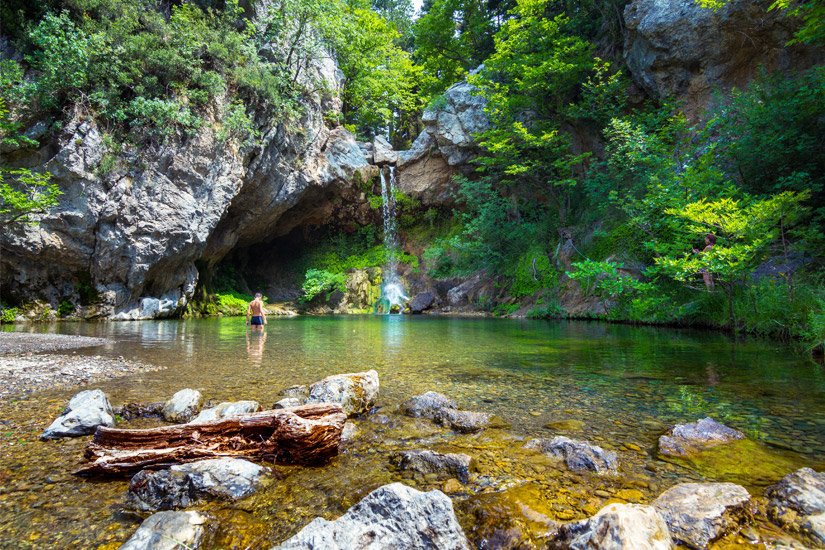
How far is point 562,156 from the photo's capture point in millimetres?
17703

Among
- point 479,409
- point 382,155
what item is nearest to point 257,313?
point 479,409

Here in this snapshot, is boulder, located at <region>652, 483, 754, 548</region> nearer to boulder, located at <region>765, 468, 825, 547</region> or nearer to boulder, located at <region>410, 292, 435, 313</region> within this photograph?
boulder, located at <region>765, 468, 825, 547</region>

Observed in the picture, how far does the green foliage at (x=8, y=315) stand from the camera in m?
12.3

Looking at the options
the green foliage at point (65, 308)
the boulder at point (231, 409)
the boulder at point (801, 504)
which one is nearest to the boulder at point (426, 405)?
the boulder at point (231, 409)

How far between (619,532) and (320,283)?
21.2 meters

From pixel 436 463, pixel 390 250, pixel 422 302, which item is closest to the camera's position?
pixel 436 463

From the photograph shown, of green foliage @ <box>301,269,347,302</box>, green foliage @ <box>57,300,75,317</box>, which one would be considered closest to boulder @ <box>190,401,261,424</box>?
green foliage @ <box>57,300,75,317</box>

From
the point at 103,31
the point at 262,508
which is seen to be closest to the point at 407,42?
the point at 103,31

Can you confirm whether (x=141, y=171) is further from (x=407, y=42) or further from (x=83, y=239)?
(x=407, y=42)

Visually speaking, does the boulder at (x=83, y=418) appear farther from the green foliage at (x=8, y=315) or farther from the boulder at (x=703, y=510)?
the green foliage at (x=8, y=315)

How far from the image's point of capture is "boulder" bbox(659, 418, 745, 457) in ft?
8.07

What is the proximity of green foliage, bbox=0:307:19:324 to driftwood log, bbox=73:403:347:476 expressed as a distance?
49.7 feet

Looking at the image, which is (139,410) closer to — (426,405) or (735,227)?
(426,405)

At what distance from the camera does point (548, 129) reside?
1747 centimetres
